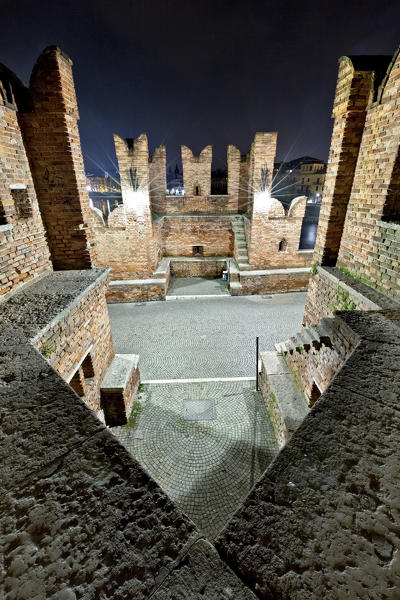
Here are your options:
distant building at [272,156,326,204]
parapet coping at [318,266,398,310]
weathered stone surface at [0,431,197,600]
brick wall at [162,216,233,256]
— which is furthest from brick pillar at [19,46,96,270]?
distant building at [272,156,326,204]

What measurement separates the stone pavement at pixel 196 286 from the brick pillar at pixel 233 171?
4.46 m

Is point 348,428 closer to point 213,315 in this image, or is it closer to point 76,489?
point 76,489

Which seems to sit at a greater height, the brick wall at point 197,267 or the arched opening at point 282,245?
the arched opening at point 282,245

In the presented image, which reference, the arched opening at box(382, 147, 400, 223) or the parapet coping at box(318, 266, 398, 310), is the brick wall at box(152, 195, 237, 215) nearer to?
the parapet coping at box(318, 266, 398, 310)

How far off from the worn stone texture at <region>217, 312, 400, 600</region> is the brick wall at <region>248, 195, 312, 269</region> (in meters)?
10.3

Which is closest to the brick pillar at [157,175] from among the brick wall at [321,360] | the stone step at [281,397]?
the stone step at [281,397]

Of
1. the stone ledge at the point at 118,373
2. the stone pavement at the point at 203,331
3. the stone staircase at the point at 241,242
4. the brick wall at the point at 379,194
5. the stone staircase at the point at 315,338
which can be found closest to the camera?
the brick wall at the point at 379,194

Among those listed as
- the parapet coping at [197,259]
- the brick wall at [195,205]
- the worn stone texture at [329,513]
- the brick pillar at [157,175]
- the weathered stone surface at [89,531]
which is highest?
the brick pillar at [157,175]

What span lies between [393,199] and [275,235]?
7.46 metres

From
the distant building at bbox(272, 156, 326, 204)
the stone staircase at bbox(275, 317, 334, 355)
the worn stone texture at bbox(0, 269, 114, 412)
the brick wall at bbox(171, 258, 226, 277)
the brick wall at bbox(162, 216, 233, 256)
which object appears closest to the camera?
the worn stone texture at bbox(0, 269, 114, 412)

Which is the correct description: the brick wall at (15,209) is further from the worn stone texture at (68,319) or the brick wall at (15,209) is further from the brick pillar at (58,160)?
the worn stone texture at (68,319)

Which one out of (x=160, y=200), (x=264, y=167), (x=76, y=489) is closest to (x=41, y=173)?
(x=76, y=489)

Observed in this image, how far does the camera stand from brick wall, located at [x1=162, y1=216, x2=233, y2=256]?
13.0m

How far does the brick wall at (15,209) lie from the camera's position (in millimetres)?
3634
